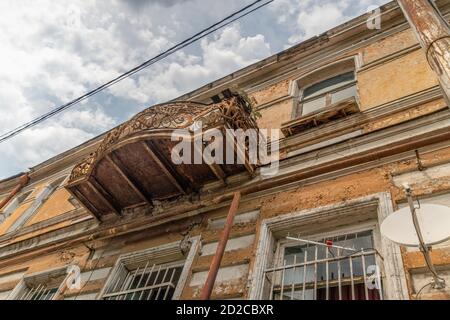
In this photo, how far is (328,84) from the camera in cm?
850

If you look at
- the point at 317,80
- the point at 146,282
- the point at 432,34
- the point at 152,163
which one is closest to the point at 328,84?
the point at 317,80

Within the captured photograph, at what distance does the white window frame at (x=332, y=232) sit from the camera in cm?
340

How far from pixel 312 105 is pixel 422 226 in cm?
536

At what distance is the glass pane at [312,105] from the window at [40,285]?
6.46 m

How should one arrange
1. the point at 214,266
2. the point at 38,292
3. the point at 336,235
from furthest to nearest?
the point at 38,292
the point at 336,235
the point at 214,266

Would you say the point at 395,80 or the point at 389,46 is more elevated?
the point at 389,46

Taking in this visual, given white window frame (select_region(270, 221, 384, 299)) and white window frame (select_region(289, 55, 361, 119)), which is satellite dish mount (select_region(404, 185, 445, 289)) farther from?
white window frame (select_region(289, 55, 361, 119))

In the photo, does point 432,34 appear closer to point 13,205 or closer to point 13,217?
point 13,217

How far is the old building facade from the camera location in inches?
165

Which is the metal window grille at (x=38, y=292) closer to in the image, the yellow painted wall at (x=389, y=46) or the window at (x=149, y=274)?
the window at (x=149, y=274)

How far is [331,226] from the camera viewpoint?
464 centimetres
